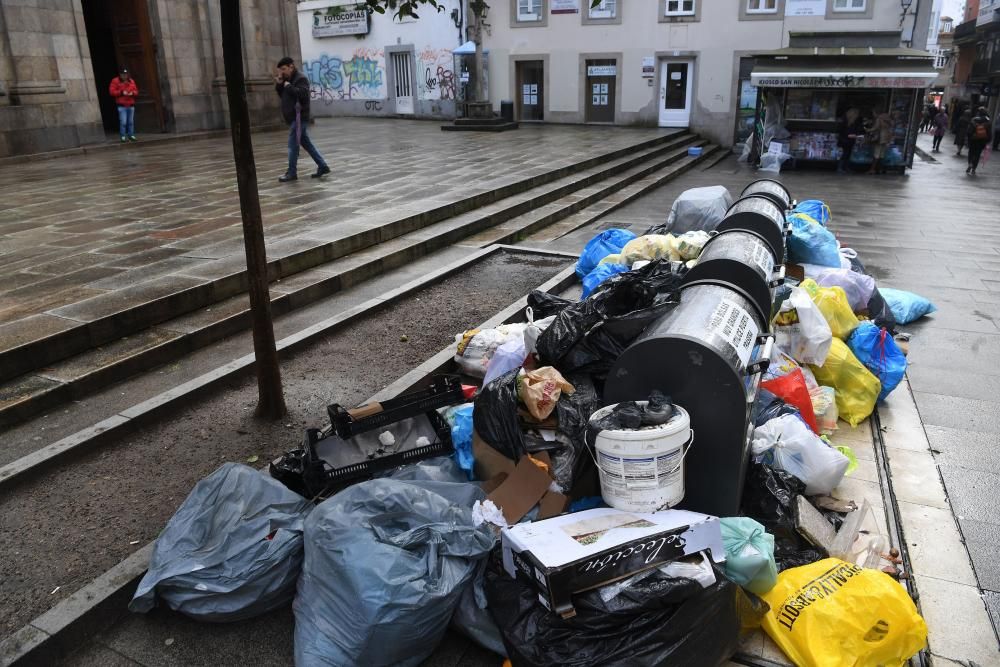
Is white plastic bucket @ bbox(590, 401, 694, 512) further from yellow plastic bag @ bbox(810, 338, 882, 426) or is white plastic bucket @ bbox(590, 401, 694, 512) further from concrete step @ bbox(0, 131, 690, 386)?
concrete step @ bbox(0, 131, 690, 386)

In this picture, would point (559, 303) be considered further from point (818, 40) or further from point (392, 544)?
point (818, 40)

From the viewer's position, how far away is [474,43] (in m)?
24.3

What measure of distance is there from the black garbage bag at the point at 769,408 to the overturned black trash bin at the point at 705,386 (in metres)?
0.68

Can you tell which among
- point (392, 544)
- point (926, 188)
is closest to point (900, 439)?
point (392, 544)

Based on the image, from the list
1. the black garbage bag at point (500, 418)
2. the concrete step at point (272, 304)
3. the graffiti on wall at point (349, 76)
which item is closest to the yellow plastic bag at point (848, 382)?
the black garbage bag at point (500, 418)

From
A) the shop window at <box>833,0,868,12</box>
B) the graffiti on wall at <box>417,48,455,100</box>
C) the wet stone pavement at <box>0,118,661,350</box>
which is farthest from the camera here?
the graffiti on wall at <box>417,48,455,100</box>

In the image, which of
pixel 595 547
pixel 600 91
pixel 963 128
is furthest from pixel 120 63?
pixel 963 128

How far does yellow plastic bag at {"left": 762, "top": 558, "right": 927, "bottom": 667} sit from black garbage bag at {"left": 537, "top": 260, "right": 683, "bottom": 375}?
1.56 meters

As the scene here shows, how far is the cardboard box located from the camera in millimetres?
2666

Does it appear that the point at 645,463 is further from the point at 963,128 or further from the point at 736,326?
the point at 963,128

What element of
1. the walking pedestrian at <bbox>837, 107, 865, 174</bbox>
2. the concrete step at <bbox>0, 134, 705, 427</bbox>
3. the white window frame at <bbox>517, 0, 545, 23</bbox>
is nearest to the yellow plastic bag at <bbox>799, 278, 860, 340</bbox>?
the concrete step at <bbox>0, 134, 705, 427</bbox>

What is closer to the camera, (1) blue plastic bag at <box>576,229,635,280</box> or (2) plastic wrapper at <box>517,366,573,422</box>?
(2) plastic wrapper at <box>517,366,573,422</box>

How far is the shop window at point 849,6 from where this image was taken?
21344mm

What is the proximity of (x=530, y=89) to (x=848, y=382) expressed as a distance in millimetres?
22944
